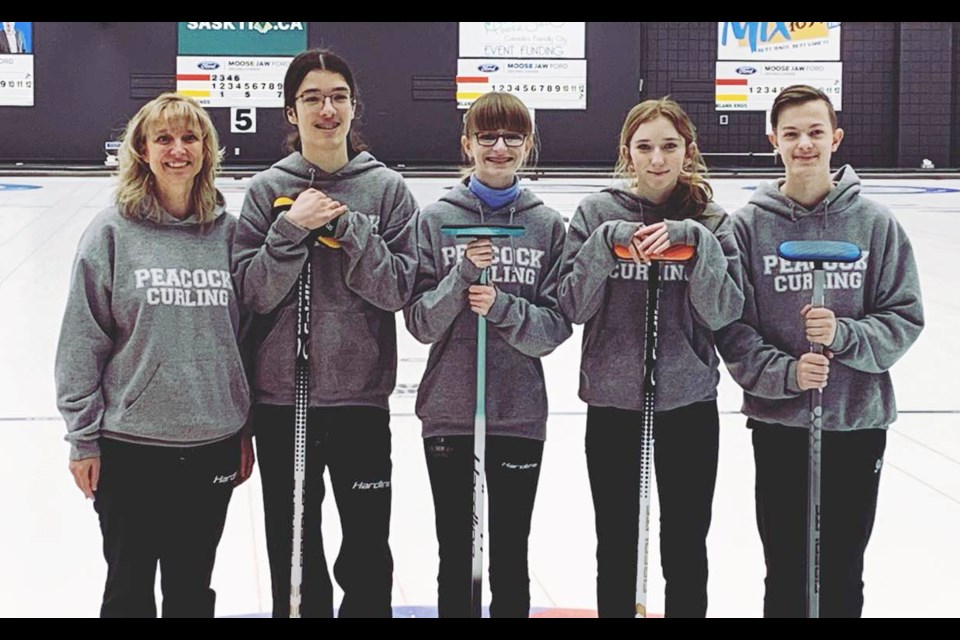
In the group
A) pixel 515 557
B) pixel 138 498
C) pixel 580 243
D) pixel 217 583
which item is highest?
pixel 580 243

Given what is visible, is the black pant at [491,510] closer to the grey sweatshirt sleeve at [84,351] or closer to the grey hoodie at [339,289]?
the grey hoodie at [339,289]

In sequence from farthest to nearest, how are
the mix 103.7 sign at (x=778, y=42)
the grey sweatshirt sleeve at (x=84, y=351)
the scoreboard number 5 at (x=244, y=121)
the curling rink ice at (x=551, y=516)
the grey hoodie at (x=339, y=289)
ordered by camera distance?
the mix 103.7 sign at (x=778, y=42) → the scoreboard number 5 at (x=244, y=121) → the curling rink ice at (x=551, y=516) → the grey hoodie at (x=339, y=289) → the grey sweatshirt sleeve at (x=84, y=351)

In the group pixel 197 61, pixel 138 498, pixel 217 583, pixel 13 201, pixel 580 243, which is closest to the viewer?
pixel 138 498

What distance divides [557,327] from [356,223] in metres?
0.46

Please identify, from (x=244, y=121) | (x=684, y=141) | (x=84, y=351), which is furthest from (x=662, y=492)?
A: (x=244, y=121)

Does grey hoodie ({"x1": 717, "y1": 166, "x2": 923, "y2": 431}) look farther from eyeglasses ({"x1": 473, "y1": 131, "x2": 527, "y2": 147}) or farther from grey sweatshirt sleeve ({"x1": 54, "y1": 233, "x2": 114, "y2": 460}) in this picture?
grey sweatshirt sleeve ({"x1": 54, "y1": 233, "x2": 114, "y2": 460})

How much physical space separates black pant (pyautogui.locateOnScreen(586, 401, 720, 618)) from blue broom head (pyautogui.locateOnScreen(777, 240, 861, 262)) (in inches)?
14.7

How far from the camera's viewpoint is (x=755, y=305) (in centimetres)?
241

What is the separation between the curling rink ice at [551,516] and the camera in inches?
116

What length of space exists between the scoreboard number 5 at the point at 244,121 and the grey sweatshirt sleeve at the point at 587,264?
46.6 ft

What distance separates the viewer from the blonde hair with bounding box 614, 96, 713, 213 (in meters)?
2.38

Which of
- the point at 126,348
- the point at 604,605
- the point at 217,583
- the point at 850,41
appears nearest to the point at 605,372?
the point at 604,605

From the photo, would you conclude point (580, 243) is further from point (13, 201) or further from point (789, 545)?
point (13, 201)

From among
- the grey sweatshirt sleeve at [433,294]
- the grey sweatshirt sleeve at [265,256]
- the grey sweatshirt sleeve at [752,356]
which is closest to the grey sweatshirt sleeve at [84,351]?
the grey sweatshirt sleeve at [265,256]
